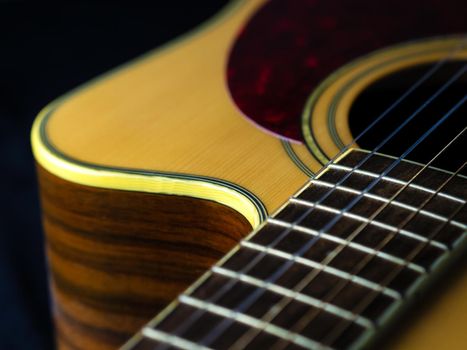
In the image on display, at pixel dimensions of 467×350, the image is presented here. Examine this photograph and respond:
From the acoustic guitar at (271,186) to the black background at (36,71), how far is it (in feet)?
0.84

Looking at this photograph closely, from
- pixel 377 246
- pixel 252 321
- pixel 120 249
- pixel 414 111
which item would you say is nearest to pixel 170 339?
pixel 252 321

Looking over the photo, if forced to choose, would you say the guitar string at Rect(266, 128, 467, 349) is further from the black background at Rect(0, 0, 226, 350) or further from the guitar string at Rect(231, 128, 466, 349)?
the black background at Rect(0, 0, 226, 350)

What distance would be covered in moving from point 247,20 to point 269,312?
20.8 inches

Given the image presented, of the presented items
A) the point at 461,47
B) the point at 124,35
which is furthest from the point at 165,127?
the point at 124,35

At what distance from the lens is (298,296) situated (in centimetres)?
44

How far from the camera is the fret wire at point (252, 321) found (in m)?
0.41

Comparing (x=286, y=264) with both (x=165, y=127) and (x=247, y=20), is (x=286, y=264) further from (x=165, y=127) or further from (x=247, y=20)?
(x=247, y=20)

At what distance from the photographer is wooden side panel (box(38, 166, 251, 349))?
62 cm

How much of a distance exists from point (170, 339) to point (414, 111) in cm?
41

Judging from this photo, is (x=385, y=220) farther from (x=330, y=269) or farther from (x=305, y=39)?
(x=305, y=39)

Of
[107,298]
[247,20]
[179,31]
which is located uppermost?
[247,20]

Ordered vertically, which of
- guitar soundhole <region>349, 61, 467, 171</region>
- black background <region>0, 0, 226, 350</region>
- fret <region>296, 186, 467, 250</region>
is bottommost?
black background <region>0, 0, 226, 350</region>

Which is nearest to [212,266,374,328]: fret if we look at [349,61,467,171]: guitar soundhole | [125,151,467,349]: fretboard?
[125,151,467,349]: fretboard

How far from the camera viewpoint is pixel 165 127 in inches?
27.5
